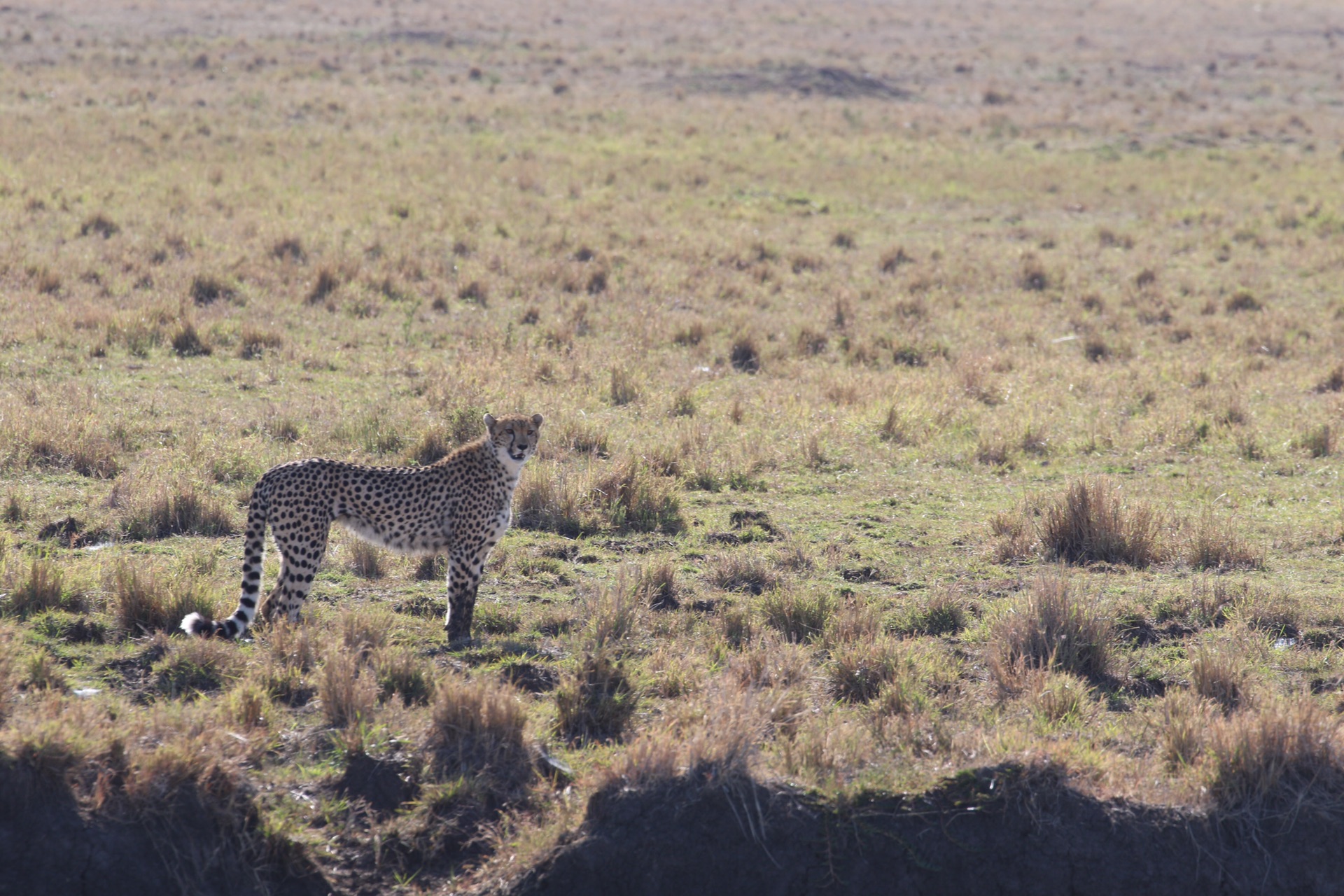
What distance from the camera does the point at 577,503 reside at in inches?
391

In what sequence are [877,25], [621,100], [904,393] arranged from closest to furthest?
[904,393], [621,100], [877,25]

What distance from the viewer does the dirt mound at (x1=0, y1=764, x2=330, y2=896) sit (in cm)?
587

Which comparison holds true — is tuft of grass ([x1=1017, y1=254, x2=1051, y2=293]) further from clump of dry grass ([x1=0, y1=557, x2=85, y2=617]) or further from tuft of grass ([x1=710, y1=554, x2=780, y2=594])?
clump of dry grass ([x1=0, y1=557, x2=85, y2=617])

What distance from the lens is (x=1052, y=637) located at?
7656 millimetres

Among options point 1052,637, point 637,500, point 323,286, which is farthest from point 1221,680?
point 323,286

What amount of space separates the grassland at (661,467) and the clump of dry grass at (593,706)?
2cm

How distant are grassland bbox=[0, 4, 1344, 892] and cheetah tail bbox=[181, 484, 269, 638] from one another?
15cm

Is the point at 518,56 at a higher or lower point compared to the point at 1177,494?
higher

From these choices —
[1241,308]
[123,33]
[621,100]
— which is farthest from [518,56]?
[1241,308]

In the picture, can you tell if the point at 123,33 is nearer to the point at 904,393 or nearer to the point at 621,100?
the point at 621,100

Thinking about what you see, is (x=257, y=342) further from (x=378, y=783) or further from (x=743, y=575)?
(x=378, y=783)

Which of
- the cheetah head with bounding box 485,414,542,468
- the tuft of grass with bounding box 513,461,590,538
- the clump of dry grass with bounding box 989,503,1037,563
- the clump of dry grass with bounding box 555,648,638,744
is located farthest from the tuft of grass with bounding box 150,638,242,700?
the clump of dry grass with bounding box 989,503,1037,563

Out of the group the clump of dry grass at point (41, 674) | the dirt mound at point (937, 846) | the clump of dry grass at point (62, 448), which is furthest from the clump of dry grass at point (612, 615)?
the clump of dry grass at point (62, 448)

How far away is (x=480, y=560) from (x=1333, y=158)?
3061 cm
